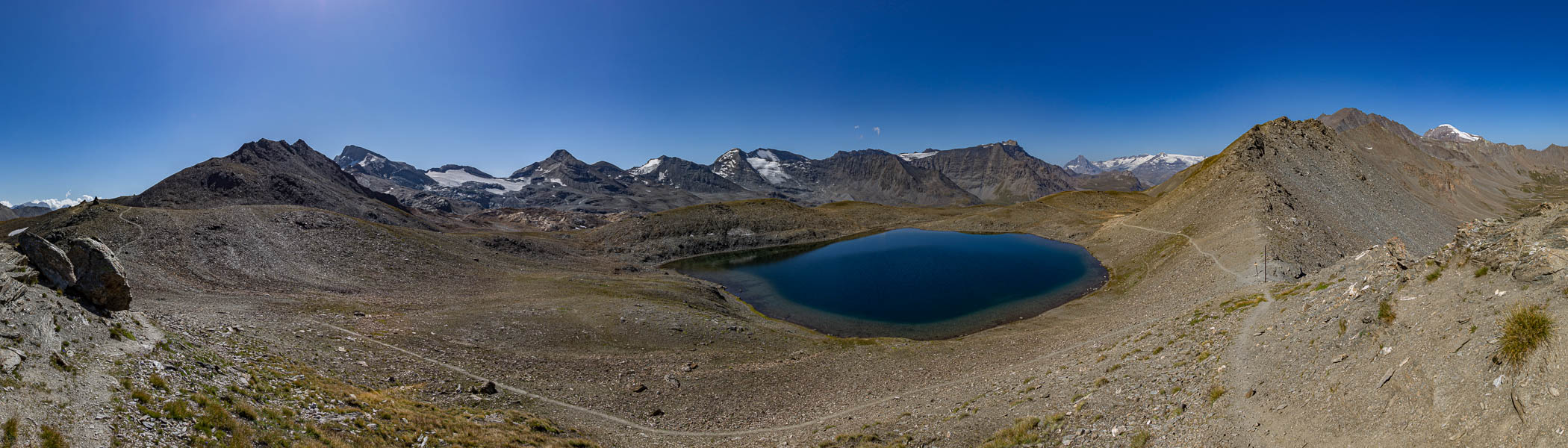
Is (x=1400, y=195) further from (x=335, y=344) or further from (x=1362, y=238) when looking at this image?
(x=335, y=344)

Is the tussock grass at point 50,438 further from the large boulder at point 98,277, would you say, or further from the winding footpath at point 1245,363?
the winding footpath at point 1245,363

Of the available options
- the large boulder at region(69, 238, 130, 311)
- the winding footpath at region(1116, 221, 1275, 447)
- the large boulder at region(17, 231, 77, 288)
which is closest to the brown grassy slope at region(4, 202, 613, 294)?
the large boulder at region(69, 238, 130, 311)

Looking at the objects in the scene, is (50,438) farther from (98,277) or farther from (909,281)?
(909,281)

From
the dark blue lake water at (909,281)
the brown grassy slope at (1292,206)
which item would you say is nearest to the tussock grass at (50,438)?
the dark blue lake water at (909,281)

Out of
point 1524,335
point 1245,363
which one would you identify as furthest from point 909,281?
point 1524,335

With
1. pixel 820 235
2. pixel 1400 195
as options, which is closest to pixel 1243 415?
→ pixel 1400 195

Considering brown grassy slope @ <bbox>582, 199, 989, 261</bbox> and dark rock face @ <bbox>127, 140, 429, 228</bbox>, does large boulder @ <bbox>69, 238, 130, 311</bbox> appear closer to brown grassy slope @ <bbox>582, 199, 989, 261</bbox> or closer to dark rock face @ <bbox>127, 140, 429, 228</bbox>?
brown grassy slope @ <bbox>582, 199, 989, 261</bbox>
